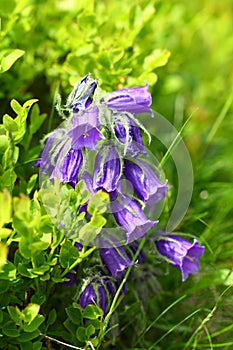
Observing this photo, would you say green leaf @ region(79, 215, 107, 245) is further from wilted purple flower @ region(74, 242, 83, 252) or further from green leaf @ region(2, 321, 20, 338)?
green leaf @ region(2, 321, 20, 338)

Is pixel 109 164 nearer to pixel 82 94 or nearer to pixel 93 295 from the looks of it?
pixel 82 94

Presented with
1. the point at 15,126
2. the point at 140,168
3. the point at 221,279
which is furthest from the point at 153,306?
A: the point at 15,126

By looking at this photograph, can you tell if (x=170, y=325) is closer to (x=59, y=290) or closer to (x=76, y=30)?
(x=59, y=290)

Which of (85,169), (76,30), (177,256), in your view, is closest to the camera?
(85,169)

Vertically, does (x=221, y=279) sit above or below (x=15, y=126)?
below

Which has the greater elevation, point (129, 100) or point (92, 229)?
point (129, 100)

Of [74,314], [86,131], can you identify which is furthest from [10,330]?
[86,131]

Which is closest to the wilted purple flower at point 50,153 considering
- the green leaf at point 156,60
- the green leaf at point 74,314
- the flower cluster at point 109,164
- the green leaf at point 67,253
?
the flower cluster at point 109,164
